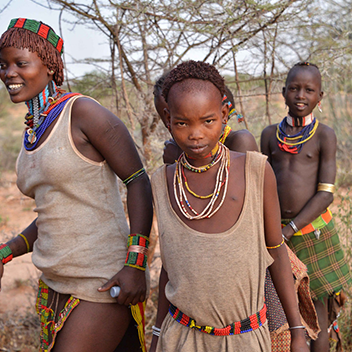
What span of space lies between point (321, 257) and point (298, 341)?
116cm

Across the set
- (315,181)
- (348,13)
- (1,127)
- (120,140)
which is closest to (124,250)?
(120,140)

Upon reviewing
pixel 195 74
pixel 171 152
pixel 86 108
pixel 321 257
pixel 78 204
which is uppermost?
pixel 195 74

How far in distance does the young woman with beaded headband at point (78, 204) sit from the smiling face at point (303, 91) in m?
1.30

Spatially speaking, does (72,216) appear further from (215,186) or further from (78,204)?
(215,186)

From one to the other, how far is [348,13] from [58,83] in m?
6.42

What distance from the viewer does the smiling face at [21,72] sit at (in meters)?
1.82

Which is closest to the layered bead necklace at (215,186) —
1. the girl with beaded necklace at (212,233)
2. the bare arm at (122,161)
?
the girl with beaded necklace at (212,233)

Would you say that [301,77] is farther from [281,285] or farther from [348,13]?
[348,13]

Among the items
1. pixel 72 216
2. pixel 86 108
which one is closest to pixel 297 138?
pixel 86 108

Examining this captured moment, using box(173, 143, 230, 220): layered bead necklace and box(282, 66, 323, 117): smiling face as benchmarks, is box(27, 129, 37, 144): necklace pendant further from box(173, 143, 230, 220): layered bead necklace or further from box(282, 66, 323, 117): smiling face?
box(282, 66, 323, 117): smiling face

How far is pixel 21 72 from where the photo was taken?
6.03 ft

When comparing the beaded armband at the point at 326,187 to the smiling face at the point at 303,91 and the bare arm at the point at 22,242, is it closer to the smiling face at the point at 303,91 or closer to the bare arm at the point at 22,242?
the smiling face at the point at 303,91

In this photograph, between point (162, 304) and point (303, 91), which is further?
point (303, 91)

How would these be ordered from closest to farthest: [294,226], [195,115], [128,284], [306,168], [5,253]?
[195,115] < [128,284] < [5,253] < [294,226] < [306,168]
